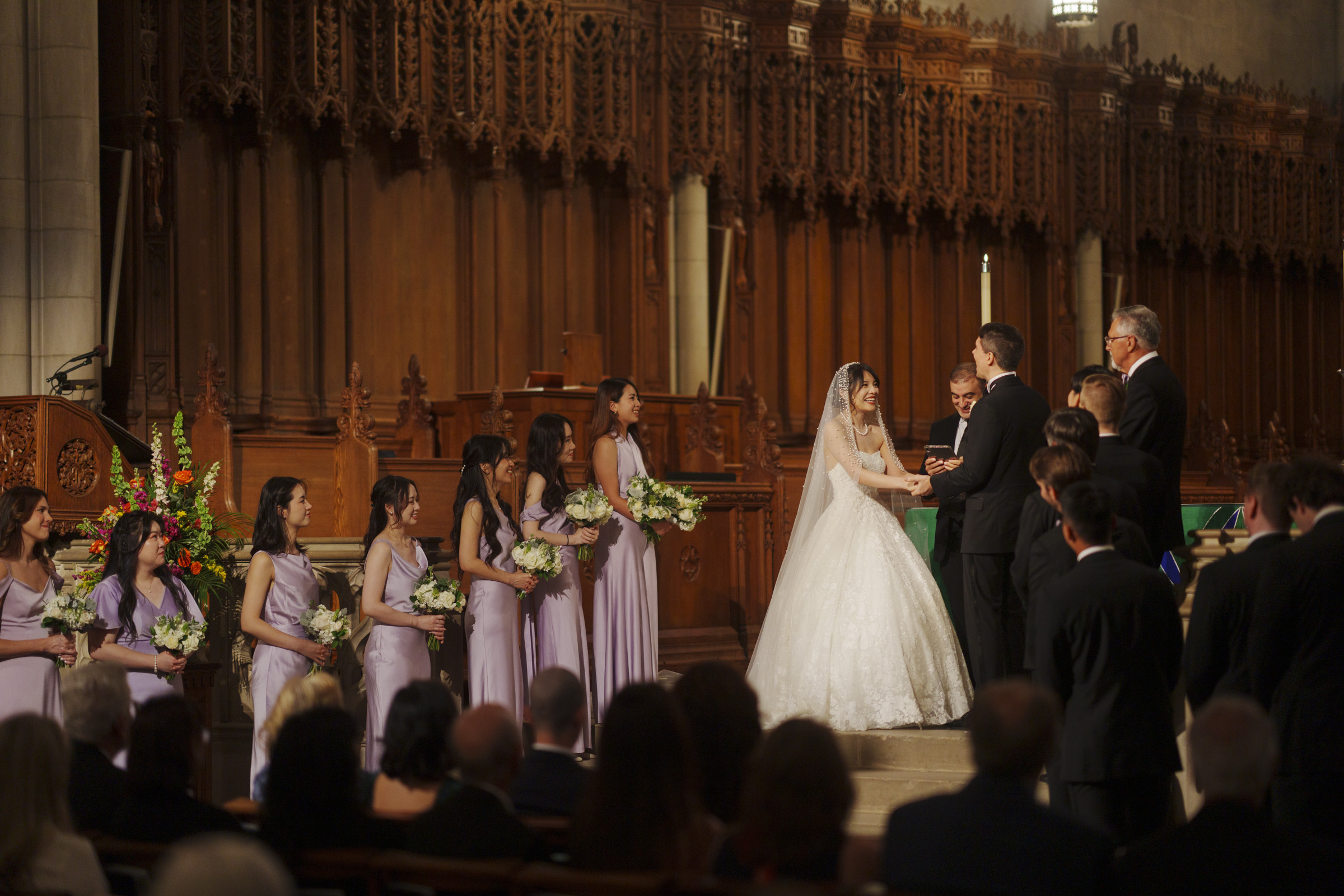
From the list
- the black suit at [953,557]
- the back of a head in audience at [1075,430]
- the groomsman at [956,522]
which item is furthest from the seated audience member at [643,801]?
the black suit at [953,557]

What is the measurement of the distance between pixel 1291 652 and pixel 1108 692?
1.65ft

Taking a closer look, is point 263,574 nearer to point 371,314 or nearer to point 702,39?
point 371,314

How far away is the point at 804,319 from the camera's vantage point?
1488 centimetres

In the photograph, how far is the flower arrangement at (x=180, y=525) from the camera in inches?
275

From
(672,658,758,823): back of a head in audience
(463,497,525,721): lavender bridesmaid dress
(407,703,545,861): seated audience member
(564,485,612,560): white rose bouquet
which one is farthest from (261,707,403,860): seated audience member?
(564,485,612,560): white rose bouquet

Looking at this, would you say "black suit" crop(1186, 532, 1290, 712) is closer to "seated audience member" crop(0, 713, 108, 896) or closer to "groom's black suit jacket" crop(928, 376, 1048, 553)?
"groom's black suit jacket" crop(928, 376, 1048, 553)

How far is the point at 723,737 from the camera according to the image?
3816mm

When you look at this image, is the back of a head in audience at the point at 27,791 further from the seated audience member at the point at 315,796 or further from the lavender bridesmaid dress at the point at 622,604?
the lavender bridesmaid dress at the point at 622,604

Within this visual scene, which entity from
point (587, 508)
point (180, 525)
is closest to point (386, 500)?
point (587, 508)

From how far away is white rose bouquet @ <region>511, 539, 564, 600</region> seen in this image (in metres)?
6.92

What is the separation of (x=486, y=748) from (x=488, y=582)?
3658 millimetres

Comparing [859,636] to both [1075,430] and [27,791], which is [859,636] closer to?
[1075,430]

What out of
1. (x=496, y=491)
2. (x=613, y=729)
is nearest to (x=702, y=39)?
(x=496, y=491)

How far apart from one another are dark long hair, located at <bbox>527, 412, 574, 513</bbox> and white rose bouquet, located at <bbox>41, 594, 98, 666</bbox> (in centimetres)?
205
